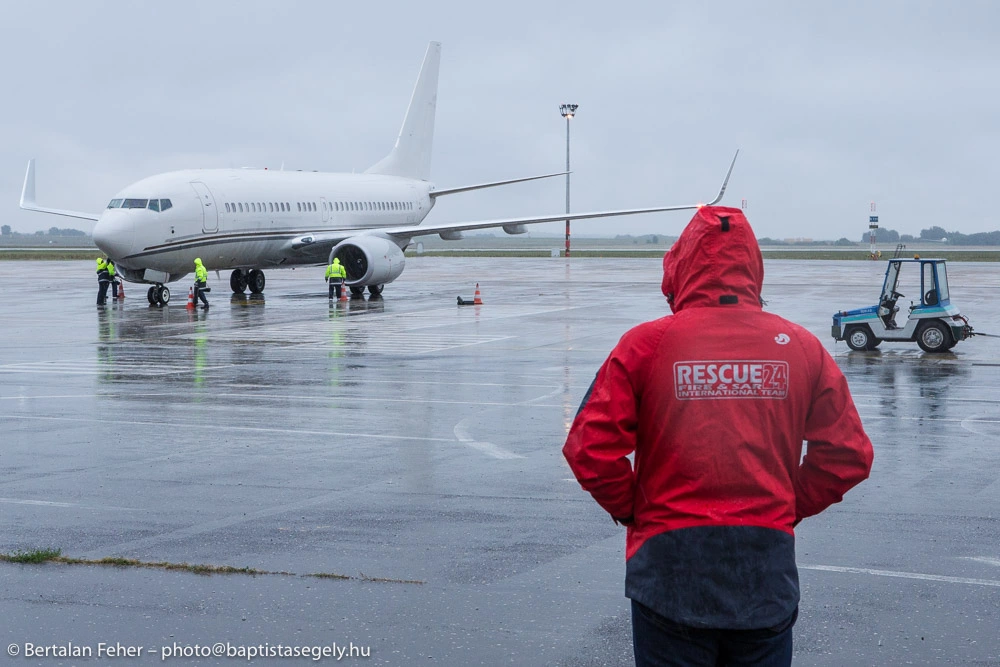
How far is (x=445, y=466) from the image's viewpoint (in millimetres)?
11047

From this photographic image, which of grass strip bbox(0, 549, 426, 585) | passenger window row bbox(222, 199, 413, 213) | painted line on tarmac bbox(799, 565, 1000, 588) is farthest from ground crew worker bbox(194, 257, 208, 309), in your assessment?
painted line on tarmac bbox(799, 565, 1000, 588)

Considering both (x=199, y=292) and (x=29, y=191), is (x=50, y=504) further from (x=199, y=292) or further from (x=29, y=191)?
(x=29, y=191)

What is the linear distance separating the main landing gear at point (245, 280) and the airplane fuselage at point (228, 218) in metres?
0.64

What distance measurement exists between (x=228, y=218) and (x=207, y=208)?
868mm

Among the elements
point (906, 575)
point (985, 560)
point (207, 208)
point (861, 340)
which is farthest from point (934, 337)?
point (207, 208)

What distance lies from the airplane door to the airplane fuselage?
0.03 m

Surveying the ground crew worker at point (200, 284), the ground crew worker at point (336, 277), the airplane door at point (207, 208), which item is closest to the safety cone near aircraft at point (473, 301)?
→ the ground crew worker at point (336, 277)

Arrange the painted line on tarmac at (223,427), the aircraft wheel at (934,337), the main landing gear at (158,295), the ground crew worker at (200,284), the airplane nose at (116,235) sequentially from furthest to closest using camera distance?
1. the main landing gear at (158,295)
2. the ground crew worker at (200,284)
3. the airplane nose at (116,235)
4. the aircraft wheel at (934,337)
5. the painted line on tarmac at (223,427)

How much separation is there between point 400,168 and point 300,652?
44383 mm

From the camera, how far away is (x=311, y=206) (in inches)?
1590

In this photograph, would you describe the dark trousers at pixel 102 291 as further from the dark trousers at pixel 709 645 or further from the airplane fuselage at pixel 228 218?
the dark trousers at pixel 709 645

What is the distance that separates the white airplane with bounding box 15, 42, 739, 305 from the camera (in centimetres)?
3356

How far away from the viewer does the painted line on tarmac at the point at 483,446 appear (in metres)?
11.6

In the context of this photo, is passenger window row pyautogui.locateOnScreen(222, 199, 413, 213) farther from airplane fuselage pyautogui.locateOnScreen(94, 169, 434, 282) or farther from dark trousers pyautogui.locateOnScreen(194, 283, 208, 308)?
dark trousers pyautogui.locateOnScreen(194, 283, 208, 308)
